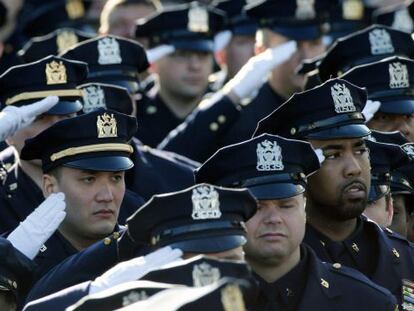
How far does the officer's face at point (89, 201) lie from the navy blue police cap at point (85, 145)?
5 centimetres

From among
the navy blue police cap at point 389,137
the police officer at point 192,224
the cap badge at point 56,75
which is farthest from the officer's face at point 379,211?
the police officer at point 192,224

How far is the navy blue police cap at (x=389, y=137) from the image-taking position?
945cm

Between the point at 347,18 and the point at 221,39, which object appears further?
the point at 347,18

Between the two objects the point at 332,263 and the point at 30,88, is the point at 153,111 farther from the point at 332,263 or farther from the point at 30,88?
the point at 332,263

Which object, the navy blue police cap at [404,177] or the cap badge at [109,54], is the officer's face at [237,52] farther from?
the navy blue police cap at [404,177]

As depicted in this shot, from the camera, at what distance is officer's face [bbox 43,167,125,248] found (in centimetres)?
852

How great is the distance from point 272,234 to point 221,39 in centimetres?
497

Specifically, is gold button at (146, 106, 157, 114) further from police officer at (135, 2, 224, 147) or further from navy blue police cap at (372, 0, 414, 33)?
navy blue police cap at (372, 0, 414, 33)

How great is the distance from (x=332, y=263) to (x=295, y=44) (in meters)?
3.12

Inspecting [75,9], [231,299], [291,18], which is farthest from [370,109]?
[75,9]

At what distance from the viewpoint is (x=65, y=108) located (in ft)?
30.8

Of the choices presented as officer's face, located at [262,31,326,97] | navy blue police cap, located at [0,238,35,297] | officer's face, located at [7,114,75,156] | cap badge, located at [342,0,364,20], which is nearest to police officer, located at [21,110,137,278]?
officer's face, located at [7,114,75,156]

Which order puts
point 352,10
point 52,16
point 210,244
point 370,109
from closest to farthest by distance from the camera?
point 210,244, point 370,109, point 352,10, point 52,16

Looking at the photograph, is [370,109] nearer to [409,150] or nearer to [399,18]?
[409,150]
